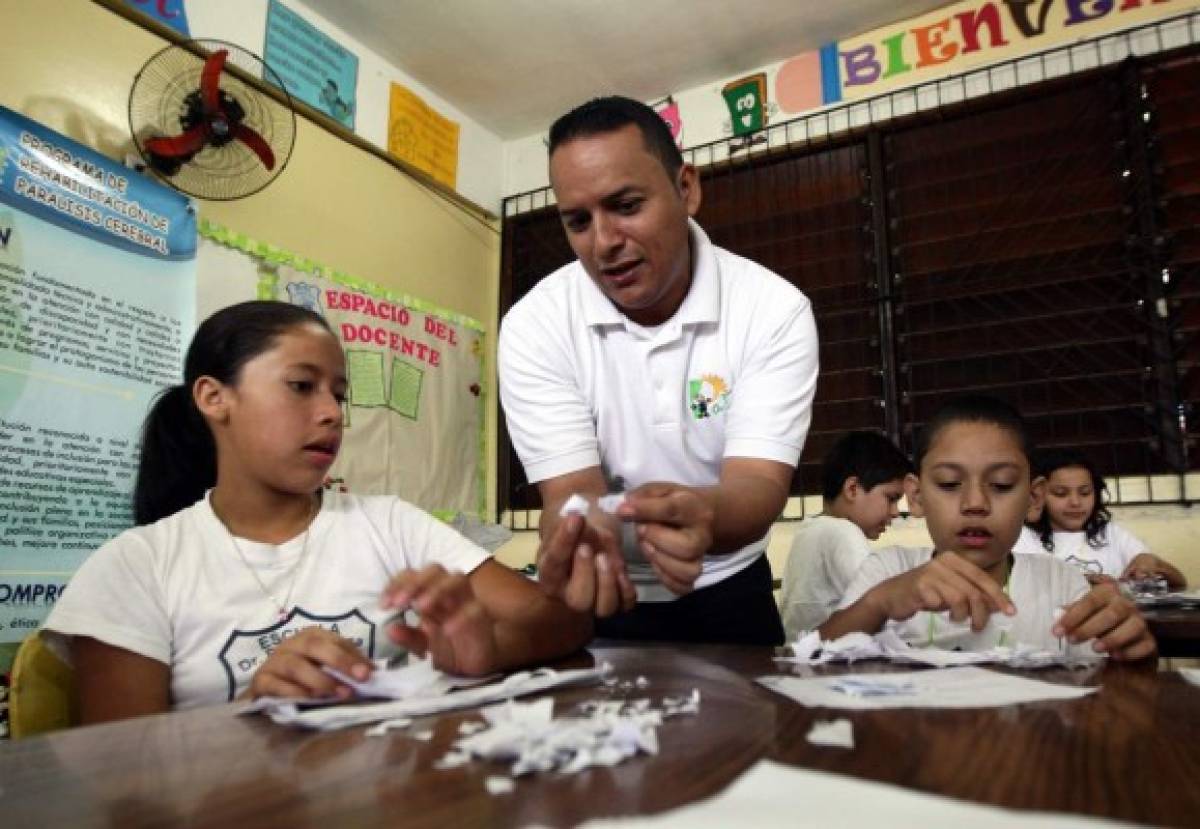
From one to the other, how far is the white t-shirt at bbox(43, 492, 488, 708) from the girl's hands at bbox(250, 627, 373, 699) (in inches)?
9.9

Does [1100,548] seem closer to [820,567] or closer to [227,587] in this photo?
[820,567]

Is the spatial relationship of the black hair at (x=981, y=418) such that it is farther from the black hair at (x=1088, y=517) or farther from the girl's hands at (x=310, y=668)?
the black hair at (x=1088, y=517)

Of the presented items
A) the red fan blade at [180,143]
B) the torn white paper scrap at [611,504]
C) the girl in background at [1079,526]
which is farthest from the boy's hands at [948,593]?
the red fan blade at [180,143]

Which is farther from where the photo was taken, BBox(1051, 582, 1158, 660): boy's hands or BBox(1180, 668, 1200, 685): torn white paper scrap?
BBox(1051, 582, 1158, 660): boy's hands

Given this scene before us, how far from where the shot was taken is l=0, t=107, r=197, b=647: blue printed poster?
2.07 m

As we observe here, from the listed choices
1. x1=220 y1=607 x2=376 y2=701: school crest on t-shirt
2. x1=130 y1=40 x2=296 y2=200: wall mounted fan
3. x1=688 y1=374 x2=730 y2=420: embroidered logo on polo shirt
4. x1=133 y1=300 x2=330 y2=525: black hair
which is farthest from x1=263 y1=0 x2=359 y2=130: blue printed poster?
x1=220 y1=607 x2=376 y2=701: school crest on t-shirt

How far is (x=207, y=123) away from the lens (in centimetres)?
259

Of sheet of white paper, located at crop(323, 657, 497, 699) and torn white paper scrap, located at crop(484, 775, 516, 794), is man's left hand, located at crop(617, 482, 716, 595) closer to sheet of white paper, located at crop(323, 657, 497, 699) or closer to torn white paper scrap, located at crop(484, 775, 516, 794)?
sheet of white paper, located at crop(323, 657, 497, 699)

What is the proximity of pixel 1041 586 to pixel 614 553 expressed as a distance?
2.91ft

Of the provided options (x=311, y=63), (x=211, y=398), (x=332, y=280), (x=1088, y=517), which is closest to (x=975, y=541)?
(x=211, y=398)

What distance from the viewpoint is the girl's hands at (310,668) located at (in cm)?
71

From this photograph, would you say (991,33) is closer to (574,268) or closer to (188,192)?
(574,268)

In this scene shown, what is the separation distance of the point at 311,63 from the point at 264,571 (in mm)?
2691

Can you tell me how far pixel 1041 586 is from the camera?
55.5 inches
